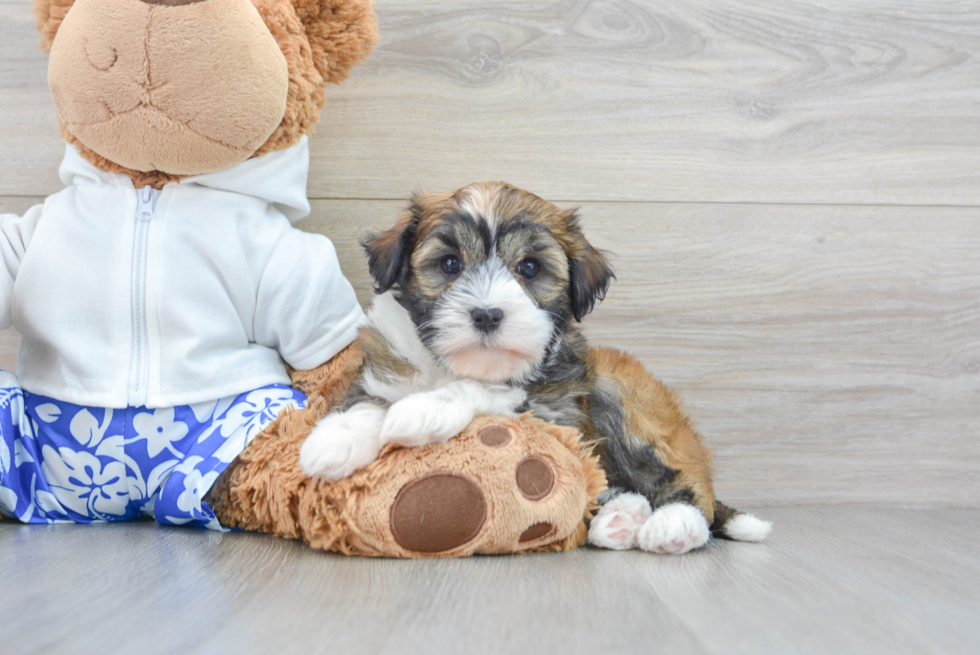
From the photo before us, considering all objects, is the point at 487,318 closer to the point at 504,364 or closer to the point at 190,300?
the point at 504,364

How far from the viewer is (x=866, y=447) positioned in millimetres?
2303

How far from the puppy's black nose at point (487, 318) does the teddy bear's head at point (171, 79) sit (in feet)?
2.22

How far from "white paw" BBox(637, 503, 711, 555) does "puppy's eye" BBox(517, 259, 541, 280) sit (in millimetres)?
538

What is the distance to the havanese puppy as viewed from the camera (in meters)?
1.45

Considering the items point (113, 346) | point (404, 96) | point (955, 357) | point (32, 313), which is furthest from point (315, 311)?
point (955, 357)

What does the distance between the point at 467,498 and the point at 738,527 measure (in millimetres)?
686

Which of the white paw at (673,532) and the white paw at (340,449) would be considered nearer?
the white paw at (340,449)

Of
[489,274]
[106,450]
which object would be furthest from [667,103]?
[106,450]

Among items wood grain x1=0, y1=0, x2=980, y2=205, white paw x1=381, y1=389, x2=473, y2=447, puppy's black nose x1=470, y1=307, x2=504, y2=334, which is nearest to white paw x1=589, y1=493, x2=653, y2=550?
white paw x1=381, y1=389, x2=473, y2=447

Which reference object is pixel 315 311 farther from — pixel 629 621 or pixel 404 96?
pixel 629 621

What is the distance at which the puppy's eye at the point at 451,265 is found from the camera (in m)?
1.56

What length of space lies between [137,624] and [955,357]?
88.1 inches

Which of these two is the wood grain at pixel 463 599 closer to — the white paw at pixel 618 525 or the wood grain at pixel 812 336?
the white paw at pixel 618 525

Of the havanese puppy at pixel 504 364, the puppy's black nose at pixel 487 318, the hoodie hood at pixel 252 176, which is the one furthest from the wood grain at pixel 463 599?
the hoodie hood at pixel 252 176
